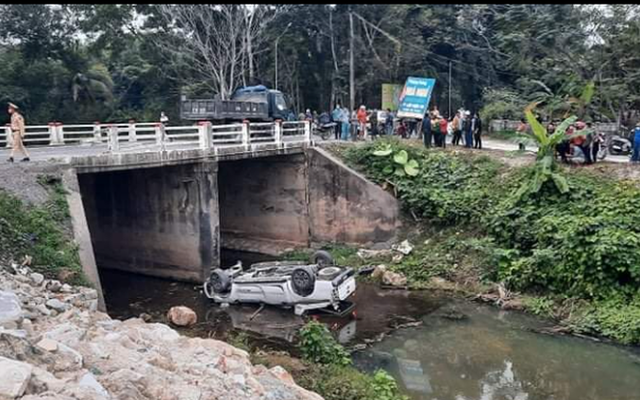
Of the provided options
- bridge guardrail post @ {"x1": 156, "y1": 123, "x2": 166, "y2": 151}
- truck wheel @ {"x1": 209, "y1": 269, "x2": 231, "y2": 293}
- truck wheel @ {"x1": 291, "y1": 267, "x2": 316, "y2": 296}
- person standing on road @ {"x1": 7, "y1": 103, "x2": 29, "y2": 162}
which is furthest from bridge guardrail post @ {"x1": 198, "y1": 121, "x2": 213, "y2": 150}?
truck wheel @ {"x1": 291, "y1": 267, "x2": 316, "y2": 296}

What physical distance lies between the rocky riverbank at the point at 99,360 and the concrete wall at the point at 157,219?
A: 7931 millimetres

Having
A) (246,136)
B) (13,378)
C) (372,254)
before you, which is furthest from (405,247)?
(13,378)

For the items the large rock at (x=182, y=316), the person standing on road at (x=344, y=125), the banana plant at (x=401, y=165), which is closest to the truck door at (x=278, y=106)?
the person standing on road at (x=344, y=125)

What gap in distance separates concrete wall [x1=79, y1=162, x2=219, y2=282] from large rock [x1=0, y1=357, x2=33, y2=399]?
1268 centimetres

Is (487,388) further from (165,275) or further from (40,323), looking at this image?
(165,275)

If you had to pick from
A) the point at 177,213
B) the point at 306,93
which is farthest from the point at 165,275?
the point at 306,93

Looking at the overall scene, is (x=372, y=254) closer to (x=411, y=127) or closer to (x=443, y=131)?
(x=443, y=131)

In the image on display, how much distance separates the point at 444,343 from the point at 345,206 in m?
8.36

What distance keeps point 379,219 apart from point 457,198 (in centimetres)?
285

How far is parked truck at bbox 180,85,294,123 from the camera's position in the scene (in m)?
21.1

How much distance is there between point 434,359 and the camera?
12.7 m

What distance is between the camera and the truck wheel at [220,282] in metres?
16.0

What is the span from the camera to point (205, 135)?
17797mm

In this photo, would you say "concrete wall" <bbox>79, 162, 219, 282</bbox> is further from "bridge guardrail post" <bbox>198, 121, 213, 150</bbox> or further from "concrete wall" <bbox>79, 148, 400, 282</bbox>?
"bridge guardrail post" <bbox>198, 121, 213, 150</bbox>
